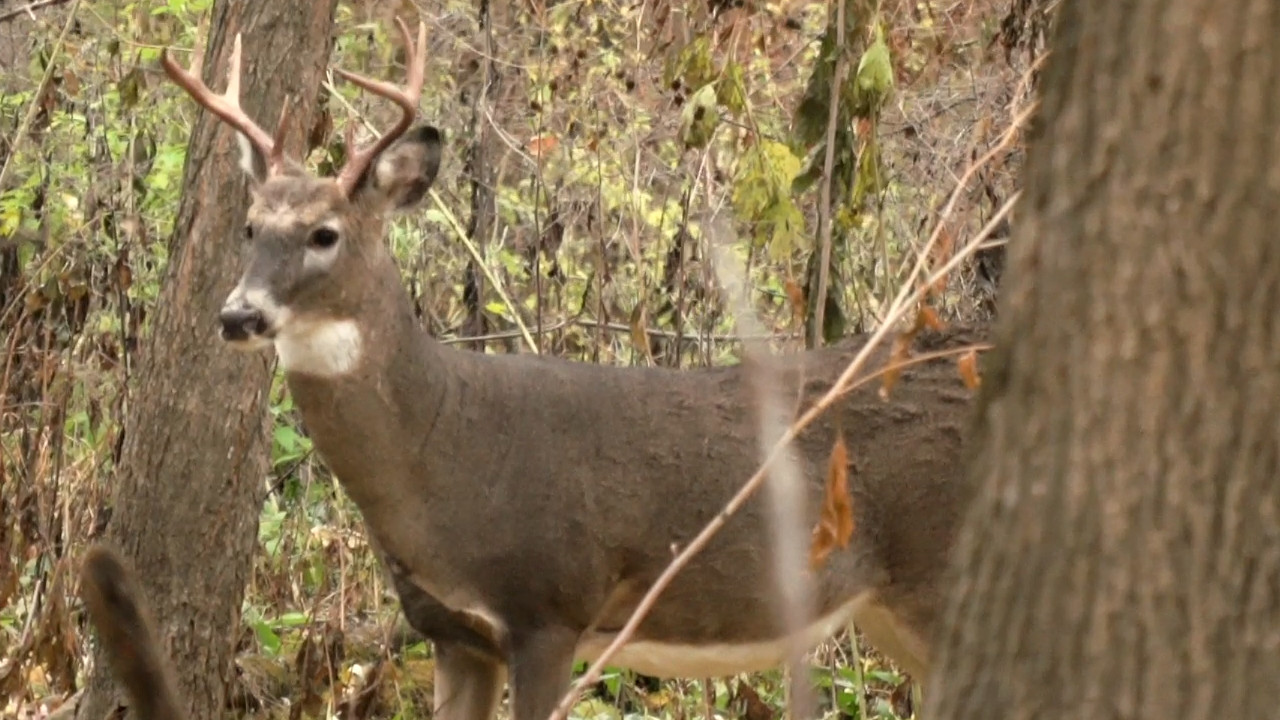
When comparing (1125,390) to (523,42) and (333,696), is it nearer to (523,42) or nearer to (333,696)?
(333,696)

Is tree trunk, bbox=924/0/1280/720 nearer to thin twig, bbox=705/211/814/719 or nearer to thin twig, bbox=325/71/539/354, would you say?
thin twig, bbox=705/211/814/719

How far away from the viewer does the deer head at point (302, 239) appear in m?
6.01

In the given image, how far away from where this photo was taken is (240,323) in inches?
230

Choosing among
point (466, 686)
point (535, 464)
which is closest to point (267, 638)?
point (466, 686)

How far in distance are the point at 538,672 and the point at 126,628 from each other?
336 cm

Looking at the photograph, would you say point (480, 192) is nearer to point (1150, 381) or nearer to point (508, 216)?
point (508, 216)

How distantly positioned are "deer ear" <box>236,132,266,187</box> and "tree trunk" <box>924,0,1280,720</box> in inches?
156

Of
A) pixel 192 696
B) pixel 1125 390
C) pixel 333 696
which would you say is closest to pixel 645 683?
pixel 333 696

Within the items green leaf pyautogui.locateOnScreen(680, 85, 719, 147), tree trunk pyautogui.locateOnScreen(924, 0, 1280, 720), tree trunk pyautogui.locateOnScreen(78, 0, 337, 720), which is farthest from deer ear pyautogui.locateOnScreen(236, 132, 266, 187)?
tree trunk pyautogui.locateOnScreen(924, 0, 1280, 720)

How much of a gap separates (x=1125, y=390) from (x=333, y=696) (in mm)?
4925

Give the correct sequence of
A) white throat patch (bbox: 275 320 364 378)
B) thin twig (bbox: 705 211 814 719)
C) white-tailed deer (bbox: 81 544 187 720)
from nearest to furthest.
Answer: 1. white-tailed deer (bbox: 81 544 187 720)
2. thin twig (bbox: 705 211 814 719)
3. white throat patch (bbox: 275 320 364 378)

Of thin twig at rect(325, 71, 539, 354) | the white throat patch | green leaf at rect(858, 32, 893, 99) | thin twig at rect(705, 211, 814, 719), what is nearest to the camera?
thin twig at rect(705, 211, 814, 719)

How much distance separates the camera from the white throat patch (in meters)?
6.13

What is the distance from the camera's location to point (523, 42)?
10.4 metres
